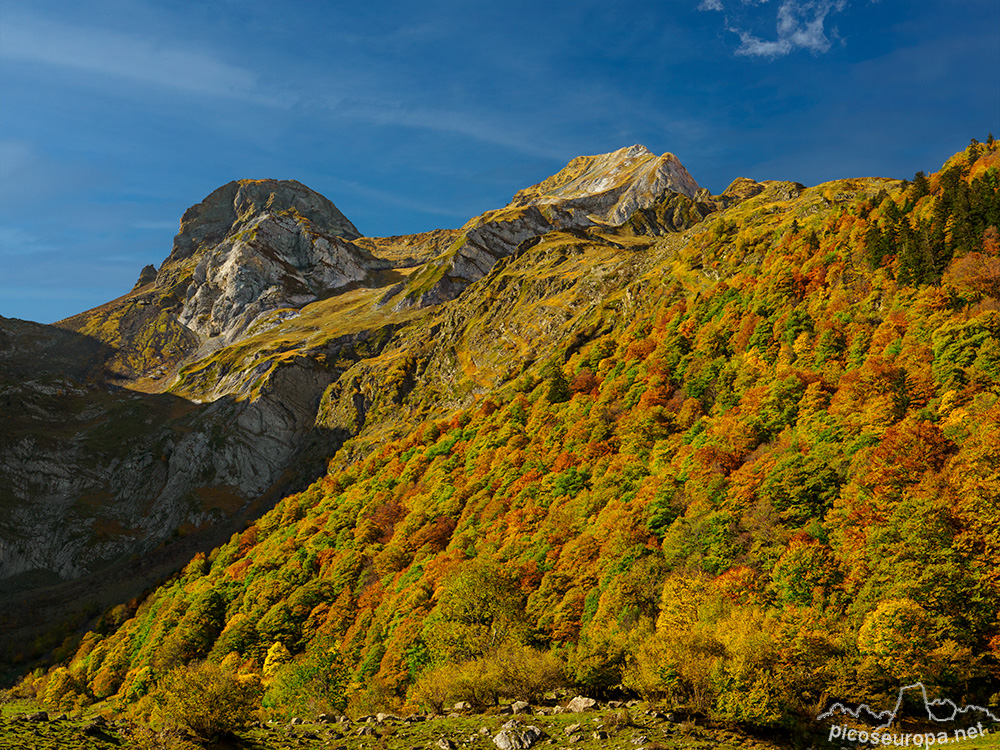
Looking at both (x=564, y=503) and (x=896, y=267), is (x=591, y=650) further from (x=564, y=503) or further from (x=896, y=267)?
(x=896, y=267)

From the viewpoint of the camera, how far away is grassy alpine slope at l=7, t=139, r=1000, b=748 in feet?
131

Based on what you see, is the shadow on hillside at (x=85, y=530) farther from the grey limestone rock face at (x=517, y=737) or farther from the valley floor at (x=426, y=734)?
the grey limestone rock face at (x=517, y=737)

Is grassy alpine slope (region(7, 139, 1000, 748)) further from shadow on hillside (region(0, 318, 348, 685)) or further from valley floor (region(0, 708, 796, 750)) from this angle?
shadow on hillside (region(0, 318, 348, 685))

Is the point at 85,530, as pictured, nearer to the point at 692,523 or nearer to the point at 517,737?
the point at 692,523

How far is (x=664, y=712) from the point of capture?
3612 centimetres

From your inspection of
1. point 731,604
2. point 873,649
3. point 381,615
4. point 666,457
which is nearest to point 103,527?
point 381,615

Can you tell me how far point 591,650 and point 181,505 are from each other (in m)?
173
